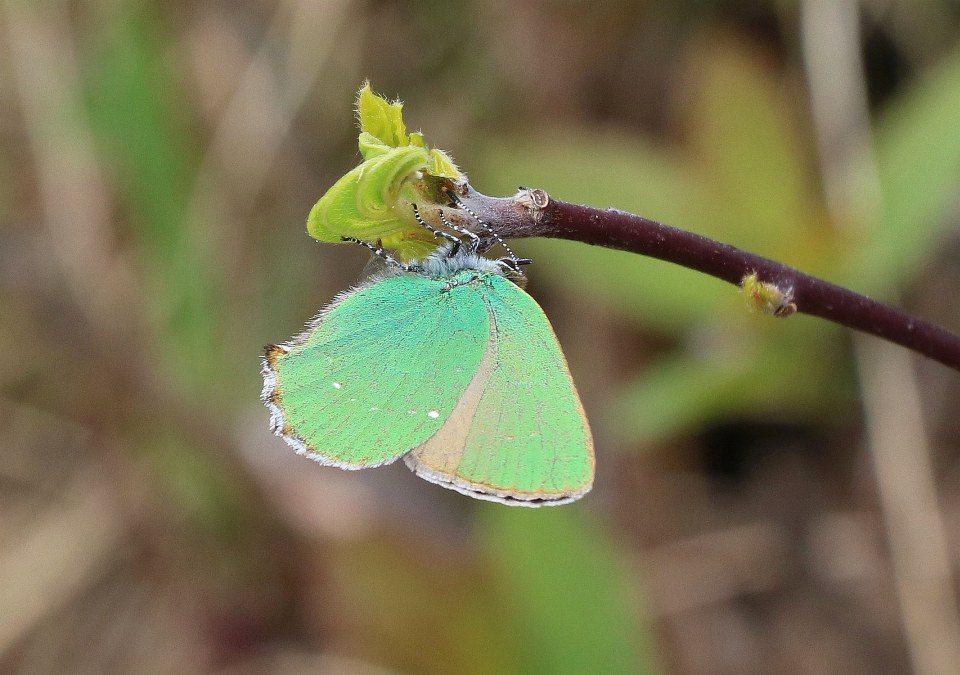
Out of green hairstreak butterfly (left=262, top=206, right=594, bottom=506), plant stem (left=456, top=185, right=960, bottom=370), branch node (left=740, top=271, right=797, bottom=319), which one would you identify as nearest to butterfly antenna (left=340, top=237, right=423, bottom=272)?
green hairstreak butterfly (left=262, top=206, right=594, bottom=506)

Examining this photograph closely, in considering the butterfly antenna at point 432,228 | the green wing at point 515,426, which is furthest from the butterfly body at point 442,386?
the butterfly antenna at point 432,228

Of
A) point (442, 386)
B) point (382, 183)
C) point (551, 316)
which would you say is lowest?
point (382, 183)

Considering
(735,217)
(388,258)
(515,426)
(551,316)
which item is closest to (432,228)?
(388,258)

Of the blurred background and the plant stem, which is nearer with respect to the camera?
the plant stem

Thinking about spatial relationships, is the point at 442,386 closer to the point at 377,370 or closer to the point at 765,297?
the point at 377,370

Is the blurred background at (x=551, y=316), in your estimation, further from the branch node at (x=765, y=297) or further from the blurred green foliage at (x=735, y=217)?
the branch node at (x=765, y=297)

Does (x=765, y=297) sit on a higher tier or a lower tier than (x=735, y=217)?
lower

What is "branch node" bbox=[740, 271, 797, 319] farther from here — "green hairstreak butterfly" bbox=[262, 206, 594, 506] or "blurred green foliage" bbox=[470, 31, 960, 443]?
"blurred green foliage" bbox=[470, 31, 960, 443]

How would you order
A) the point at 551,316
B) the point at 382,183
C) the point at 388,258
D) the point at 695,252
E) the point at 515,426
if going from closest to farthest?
the point at 382,183, the point at 695,252, the point at 388,258, the point at 515,426, the point at 551,316
